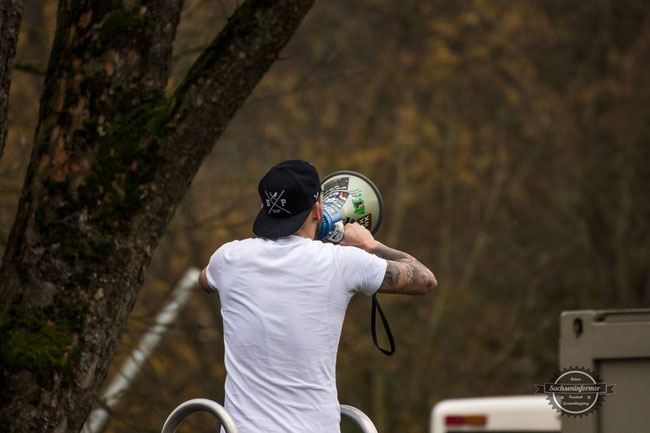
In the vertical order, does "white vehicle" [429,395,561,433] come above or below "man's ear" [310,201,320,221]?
below

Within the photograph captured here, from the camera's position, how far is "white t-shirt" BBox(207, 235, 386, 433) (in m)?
3.31

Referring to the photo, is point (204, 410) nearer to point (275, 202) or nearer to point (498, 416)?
point (275, 202)

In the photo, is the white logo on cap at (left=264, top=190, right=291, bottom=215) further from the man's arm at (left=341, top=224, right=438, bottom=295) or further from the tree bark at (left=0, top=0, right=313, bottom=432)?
the tree bark at (left=0, top=0, right=313, bottom=432)

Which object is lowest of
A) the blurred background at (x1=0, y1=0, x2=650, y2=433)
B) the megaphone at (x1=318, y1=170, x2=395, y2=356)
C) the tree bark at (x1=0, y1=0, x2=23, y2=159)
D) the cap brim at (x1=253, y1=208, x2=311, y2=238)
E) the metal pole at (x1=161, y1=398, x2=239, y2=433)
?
the metal pole at (x1=161, y1=398, x2=239, y2=433)

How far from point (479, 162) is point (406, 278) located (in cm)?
1367

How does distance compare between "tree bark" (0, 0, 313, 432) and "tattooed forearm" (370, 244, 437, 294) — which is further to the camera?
"tree bark" (0, 0, 313, 432)

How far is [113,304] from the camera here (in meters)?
4.02

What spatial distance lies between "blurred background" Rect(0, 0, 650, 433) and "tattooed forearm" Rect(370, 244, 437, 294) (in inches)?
382

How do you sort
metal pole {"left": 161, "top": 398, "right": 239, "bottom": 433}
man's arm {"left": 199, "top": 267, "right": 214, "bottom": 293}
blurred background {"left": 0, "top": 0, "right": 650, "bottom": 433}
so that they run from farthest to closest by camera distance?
blurred background {"left": 0, "top": 0, "right": 650, "bottom": 433} → man's arm {"left": 199, "top": 267, "right": 214, "bottom": 293} → metal pole {"left": 161, "top": 398, "right": 239, "bottom": 433}

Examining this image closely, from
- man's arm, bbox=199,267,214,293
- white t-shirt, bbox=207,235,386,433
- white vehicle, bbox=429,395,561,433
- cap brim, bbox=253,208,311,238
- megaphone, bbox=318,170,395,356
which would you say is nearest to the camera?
white t-shirt, bbox=207,235,386,433

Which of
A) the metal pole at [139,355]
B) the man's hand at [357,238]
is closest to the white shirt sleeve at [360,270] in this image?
the man's hand at [357,238]

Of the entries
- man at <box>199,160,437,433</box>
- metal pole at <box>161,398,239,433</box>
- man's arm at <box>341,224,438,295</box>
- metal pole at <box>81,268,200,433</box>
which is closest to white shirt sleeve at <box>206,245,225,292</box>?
man at <box>199,160,437,433</box>

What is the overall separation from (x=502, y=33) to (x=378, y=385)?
705 cm

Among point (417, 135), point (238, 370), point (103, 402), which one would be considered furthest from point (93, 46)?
point (417, 135)
